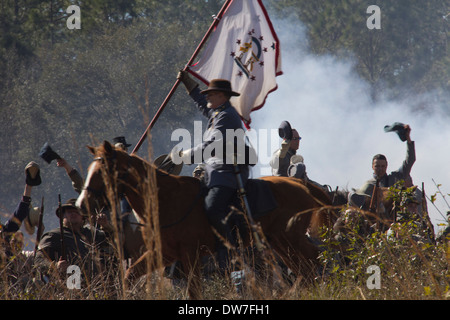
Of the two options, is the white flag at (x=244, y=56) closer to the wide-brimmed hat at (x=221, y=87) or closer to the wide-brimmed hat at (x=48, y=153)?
the wide-brimmed hat at (x=221, y=87)

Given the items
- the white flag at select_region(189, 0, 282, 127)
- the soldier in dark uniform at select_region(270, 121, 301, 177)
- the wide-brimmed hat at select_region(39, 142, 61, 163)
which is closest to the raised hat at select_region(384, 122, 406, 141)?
the soldier in dark uniform at select_region(270, 121, 301, 177)

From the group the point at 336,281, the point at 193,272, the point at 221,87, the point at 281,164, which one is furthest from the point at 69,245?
the point at 281,164

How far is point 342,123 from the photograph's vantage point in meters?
36.1

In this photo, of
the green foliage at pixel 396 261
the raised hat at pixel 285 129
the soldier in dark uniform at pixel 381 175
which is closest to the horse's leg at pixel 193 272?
the green foliage at pixel 396 261

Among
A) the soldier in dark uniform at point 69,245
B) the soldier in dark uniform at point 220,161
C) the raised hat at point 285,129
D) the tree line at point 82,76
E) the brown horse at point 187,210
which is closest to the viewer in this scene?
the brown horse at point 187,210

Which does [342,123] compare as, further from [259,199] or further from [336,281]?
[336,281]

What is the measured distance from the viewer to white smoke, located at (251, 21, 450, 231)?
112 ft

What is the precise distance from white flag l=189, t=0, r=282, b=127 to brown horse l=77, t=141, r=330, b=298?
4.39 ft

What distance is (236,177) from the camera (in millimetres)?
6766

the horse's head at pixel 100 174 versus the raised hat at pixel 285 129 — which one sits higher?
the raised hat at pixel 285 129

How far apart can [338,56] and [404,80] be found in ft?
15.7

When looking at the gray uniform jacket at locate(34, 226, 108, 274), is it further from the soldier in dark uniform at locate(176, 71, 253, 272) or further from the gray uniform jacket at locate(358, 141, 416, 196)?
the gray uniform jacket at locate(358, 141, 416, 196)

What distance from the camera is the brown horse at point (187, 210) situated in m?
6.14
